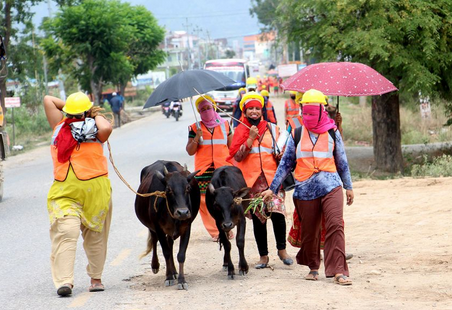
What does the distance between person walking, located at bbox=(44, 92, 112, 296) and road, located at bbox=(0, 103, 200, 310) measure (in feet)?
1.03

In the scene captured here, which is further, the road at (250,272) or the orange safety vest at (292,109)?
the orange safety vest at (292,109)

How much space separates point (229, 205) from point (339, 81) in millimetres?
2001

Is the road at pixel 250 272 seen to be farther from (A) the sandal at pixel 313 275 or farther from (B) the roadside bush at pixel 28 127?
(B) the roadside bush at pixel 28 127

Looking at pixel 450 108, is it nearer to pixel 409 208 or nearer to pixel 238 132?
pixel 409 208

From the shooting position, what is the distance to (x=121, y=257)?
9492mm

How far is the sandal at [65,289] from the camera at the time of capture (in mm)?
7184

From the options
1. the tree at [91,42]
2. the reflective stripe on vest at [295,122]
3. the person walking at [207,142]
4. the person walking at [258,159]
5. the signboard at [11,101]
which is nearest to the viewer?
the reflective stripe on vest at [295,122]

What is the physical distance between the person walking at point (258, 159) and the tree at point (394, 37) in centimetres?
763

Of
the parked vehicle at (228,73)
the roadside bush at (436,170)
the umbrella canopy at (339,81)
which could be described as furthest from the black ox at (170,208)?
the parked vehicle at (228,73)

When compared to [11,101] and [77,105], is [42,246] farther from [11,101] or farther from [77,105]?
[11,101]

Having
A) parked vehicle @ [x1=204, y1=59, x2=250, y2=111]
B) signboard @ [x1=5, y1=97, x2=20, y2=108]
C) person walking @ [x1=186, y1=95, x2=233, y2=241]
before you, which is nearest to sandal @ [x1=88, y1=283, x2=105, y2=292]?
person walking @ [x1=186, y1=95, x2=233, y2=241]

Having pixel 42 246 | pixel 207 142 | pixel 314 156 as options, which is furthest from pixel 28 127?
pixel 314 156

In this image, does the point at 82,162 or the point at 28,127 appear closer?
the point at 82,162

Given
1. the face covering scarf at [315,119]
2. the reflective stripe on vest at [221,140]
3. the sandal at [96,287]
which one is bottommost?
the sandal at [96,287]
